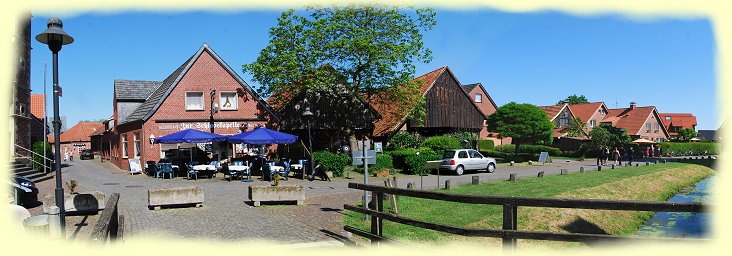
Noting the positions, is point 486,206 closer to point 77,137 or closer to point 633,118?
point 633,118

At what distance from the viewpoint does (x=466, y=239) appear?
1134cm

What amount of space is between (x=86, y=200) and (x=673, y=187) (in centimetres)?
2673

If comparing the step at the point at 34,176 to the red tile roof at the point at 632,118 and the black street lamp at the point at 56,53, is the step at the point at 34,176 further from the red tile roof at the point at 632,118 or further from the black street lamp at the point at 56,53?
the red tile roof at the point at 632,118

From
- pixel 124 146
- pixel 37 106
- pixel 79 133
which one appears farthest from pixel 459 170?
pixel 79 133

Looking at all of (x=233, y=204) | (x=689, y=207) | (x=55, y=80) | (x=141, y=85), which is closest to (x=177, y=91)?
(x=141, y=85)

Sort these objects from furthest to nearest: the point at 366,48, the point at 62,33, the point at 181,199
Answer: the point at 366,48
the point at 181,199
the point at 62,33

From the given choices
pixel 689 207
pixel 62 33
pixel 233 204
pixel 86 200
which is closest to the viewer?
pixel 689 207

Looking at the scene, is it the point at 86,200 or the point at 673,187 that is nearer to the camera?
the point at 86,200

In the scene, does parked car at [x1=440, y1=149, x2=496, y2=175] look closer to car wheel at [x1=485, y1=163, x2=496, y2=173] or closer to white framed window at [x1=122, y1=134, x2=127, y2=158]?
car wheel at [x1=485, y1=163, x2=496, y2=173]

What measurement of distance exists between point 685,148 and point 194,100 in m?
55.8

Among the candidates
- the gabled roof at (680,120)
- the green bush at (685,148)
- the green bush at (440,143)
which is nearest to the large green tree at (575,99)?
the gabled roof at (680,120)

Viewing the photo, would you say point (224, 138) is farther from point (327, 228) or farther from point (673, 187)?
point (673, 187)

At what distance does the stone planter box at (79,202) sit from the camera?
10.8m

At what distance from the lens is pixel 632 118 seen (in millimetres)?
70250
